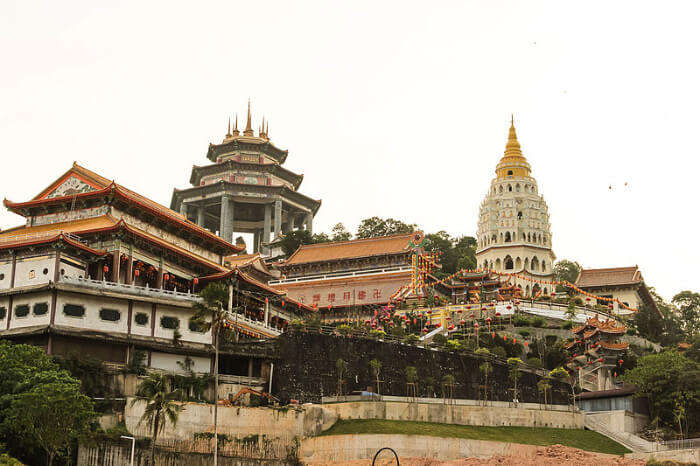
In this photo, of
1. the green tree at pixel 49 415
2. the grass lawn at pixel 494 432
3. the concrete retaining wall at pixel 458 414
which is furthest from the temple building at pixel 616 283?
the green tree at pixel 49 415

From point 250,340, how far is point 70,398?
61.6 feet

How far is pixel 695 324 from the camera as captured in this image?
325 ft

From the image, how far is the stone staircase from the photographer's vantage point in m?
57.9

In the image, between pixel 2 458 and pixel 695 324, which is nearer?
pixel 2 458

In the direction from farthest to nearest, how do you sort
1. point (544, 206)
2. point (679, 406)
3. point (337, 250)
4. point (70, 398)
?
1. point (544, 206)
2. point (337, 250)
3. point (679, 406)
4. point (70, 398)

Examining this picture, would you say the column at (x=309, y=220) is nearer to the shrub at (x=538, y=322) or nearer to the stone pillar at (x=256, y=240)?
the stone pillar at (x=256, y=240)

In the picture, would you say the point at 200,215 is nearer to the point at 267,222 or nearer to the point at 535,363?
the point at 267,222

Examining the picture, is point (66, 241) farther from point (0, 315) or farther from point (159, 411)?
point (159, 411)

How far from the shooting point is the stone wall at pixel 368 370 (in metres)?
57.7

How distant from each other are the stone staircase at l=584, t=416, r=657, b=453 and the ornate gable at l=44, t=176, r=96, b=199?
36.0 metres

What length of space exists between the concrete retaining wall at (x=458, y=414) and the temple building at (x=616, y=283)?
46727mm

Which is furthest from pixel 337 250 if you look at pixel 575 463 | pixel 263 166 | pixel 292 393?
pixel 575 463

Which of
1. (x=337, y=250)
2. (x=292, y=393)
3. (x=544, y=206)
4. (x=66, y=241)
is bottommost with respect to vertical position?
(x=292, y=393)

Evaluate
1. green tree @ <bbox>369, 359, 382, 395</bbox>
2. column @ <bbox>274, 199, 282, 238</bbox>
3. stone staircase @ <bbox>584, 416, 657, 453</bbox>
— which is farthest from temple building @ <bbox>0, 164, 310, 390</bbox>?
column @ <bbox>274, 199, 282, 238</bbox>
